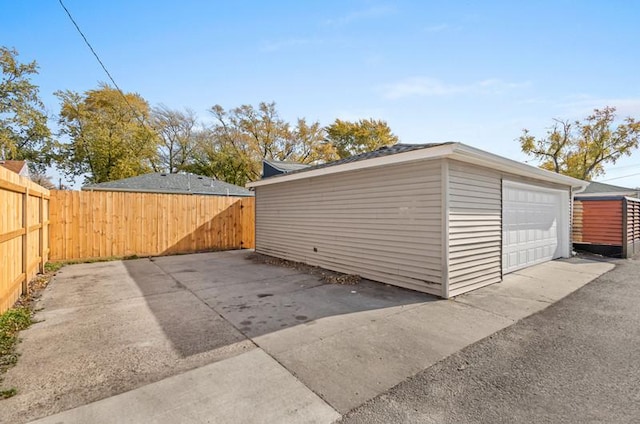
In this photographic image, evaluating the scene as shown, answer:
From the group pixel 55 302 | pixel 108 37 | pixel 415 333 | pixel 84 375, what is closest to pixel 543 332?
pixel 415 333

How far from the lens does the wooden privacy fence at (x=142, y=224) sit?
8242 millimetres

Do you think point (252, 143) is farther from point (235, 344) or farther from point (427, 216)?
point (235, 344)

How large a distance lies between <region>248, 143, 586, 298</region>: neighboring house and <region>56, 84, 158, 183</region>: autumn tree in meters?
18.5

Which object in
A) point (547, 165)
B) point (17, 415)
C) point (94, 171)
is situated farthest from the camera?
point (547, 165)

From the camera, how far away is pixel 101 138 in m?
20.9

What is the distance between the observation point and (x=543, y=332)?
356cm

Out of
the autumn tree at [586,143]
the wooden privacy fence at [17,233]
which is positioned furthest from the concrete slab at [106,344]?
the autumn tree at [586,143]

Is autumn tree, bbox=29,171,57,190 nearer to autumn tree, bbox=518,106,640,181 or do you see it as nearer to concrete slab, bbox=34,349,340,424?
concrete slab, bbox=34,349,340,424

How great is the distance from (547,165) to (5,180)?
31.3m

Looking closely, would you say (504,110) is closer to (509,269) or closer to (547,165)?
(509,269)

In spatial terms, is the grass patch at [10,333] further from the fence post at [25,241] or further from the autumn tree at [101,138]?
the autumn tree at [101,138]

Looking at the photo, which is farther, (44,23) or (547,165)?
(547,165)

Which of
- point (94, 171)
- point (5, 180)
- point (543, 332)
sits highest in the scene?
point (94, 171)

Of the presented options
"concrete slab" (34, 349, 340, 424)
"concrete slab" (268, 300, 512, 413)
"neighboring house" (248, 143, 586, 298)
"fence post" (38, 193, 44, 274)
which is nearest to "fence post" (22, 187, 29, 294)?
"fence post" (38, 193, 44, 274)
